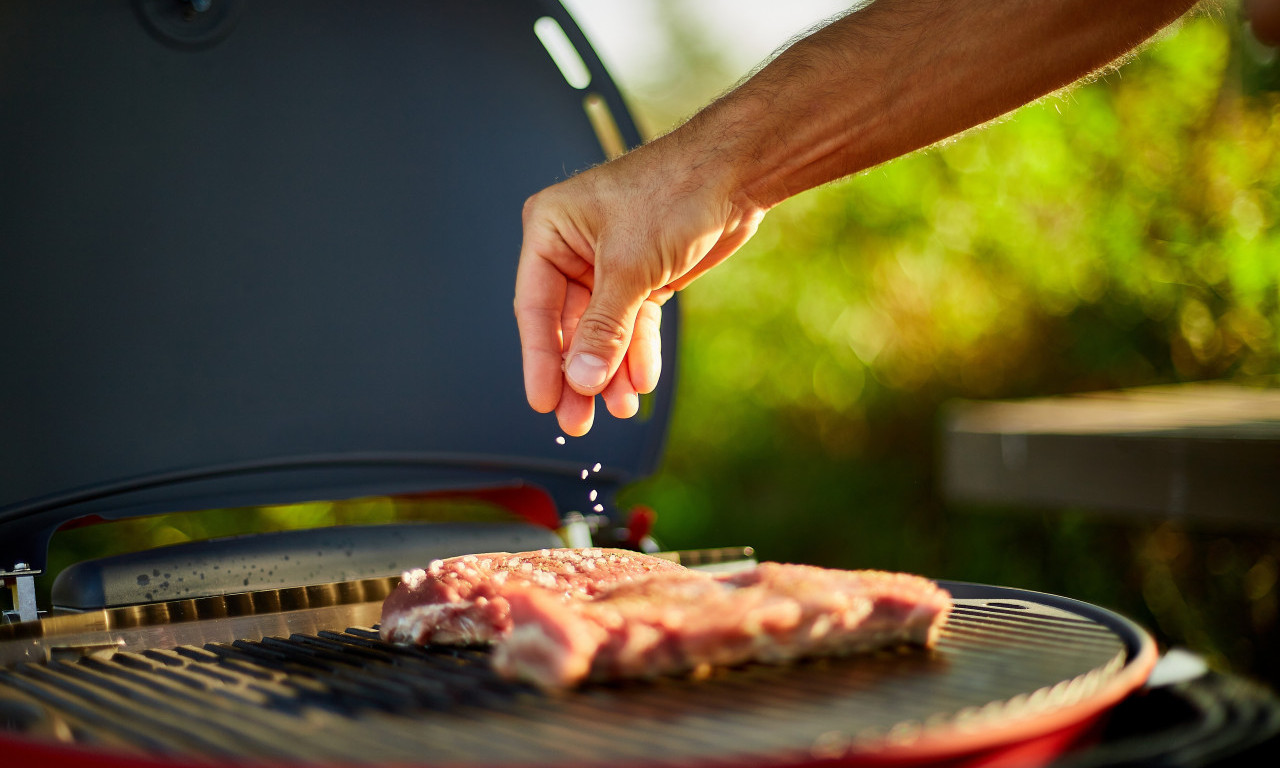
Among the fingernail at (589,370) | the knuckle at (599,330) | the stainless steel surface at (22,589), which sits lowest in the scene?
Result: the stainless steel surface at (22,589)

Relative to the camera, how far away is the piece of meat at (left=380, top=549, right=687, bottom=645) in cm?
136

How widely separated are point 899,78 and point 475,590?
3.35ft

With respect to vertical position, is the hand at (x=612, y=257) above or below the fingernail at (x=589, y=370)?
above

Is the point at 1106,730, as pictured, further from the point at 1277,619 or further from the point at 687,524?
the point at 687,524

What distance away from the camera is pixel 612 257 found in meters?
1.65

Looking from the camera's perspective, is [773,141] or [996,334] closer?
[773,141]

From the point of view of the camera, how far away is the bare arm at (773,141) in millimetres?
1663

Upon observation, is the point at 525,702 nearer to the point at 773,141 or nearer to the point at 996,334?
the point at 773,141

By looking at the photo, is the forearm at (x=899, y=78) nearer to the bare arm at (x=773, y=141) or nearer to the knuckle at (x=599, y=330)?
the bare arm at (x=773, y=141)

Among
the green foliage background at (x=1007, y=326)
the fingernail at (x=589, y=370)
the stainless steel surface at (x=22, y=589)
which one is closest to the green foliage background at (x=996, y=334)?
the green foliage background at (x=1007, y=326)

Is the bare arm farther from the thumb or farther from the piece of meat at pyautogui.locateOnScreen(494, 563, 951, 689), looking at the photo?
the piece of meat at pyautogui.locateOnScreen(494, 563, 951, 689)

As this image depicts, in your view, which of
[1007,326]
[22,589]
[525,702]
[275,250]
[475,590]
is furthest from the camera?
[1007,326]

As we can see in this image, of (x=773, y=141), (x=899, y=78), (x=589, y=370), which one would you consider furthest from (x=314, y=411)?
(x=899, y=78)

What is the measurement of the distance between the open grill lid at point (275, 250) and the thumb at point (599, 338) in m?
0.45
